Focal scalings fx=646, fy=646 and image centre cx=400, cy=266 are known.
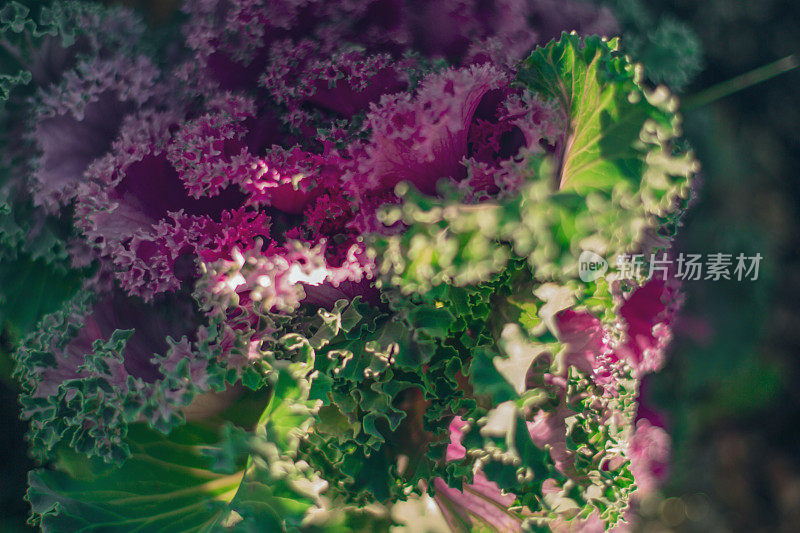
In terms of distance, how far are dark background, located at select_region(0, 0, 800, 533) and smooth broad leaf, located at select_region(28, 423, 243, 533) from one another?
0.94 meters

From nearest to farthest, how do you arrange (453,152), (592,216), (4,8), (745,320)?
1. (592,216)
2. (453,152)
3. (4,8)
4. (745,320)

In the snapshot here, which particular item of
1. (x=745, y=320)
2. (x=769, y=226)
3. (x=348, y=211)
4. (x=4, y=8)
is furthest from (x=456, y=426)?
(x=769, y=226)

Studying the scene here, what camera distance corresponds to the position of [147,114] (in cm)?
76

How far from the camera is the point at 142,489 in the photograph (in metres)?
0.78

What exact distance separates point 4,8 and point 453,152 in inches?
23.5

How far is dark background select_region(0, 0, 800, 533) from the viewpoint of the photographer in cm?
154

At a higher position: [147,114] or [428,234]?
[147,114]

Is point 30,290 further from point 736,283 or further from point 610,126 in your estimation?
point 736,283

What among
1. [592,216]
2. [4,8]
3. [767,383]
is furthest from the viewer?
[767,383]

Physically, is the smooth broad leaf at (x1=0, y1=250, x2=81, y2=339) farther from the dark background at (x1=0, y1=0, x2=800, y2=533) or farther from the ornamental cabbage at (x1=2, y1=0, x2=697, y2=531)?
the dark background at (x1=0, y1=0, x2=800, y2=533)

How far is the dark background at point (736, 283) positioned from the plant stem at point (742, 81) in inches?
0.9

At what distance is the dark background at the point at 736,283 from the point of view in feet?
5.05

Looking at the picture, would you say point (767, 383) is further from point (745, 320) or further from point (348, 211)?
point (348, 211)

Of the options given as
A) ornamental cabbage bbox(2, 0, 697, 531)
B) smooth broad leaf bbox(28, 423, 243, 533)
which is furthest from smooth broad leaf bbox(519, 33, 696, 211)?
smooth broad leaf bbox(28, 423, 243, 533)
